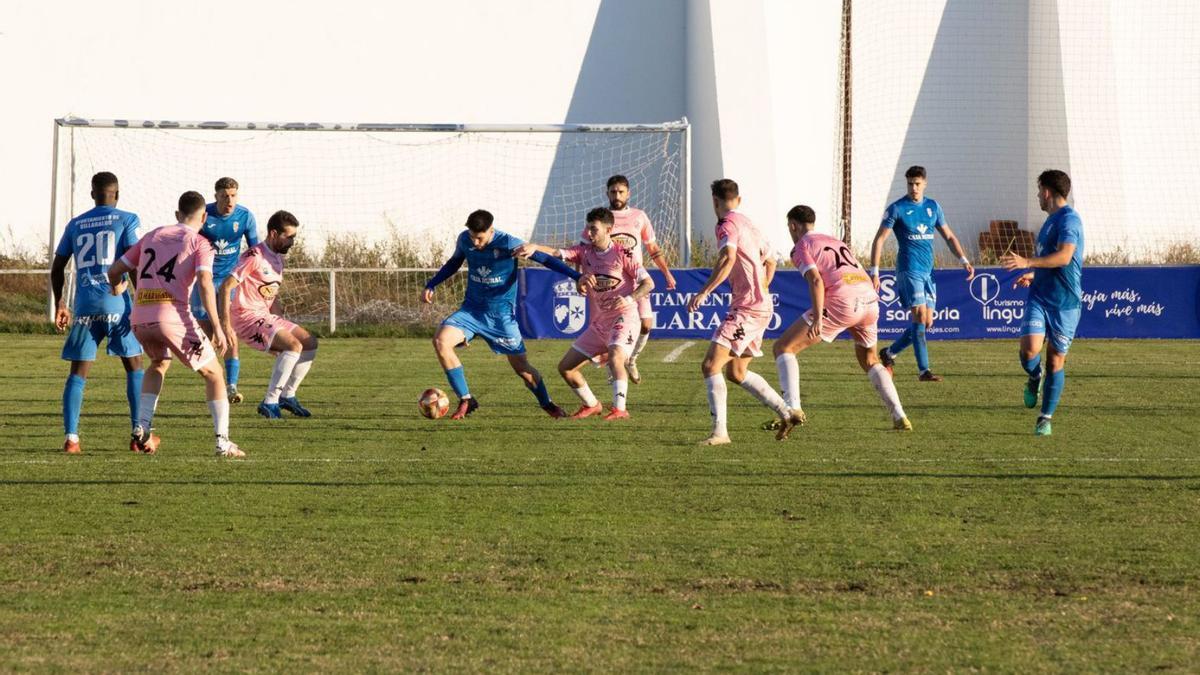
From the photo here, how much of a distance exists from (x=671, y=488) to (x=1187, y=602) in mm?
3327

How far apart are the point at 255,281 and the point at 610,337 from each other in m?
2.89

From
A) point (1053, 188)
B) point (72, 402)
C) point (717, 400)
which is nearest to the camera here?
point (72, 402)

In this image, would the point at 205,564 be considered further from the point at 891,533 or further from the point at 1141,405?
the point at 1141,405

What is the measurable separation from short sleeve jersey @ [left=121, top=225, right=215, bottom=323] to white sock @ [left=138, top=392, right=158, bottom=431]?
56 centimetres

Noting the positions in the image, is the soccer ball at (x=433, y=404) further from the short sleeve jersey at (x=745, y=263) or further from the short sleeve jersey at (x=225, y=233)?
the short sleeve jersey at (x=745, y=263)

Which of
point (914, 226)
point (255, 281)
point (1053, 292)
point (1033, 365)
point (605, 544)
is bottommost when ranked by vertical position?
point (605, 544)

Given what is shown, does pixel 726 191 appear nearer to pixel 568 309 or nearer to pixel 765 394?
pixel 765 394

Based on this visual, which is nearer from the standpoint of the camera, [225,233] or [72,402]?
[72,402]

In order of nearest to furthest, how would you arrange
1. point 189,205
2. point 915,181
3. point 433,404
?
point 189,205, point 433,404, point 915,181

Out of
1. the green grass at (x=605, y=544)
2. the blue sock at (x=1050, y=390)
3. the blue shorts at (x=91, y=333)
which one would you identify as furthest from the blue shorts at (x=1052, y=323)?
the blue shorts at (x=91, y=333)

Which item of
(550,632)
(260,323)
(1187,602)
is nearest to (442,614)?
(550,632)

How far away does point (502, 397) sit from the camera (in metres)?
14.1

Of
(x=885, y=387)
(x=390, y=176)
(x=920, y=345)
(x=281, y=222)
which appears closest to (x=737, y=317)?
(x=885, y=387)

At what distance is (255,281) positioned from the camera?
1270 centimetres
